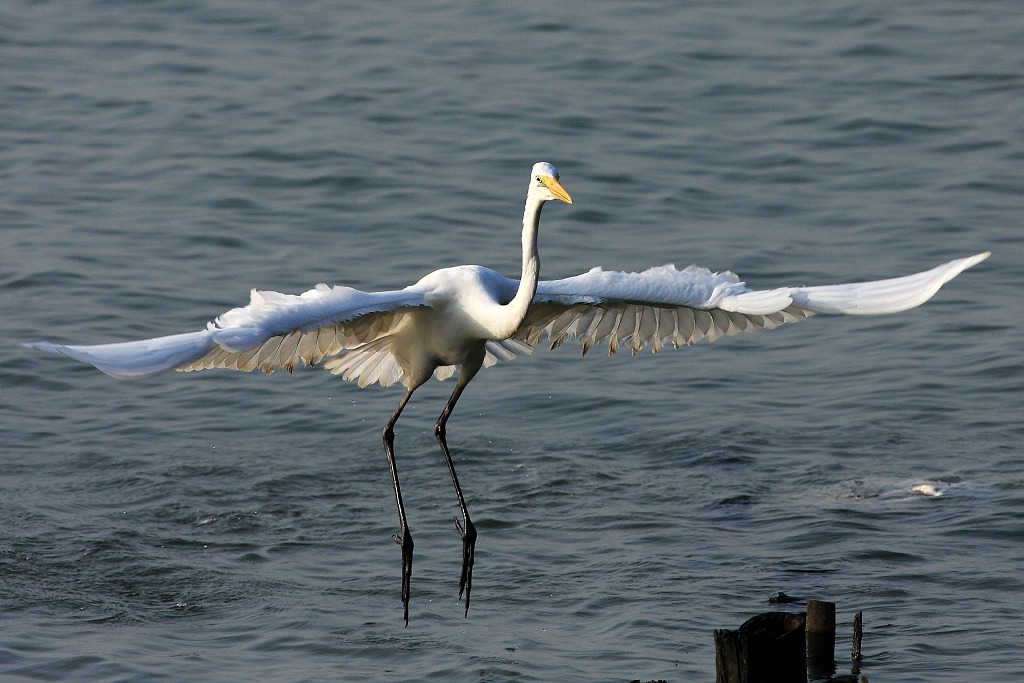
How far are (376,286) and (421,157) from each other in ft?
11.5

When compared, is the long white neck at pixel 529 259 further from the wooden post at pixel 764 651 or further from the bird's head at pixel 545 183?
the wooden post at pixel 764 651

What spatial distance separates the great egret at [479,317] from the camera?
21.7 feet

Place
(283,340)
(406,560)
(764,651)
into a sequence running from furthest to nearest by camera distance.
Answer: (406,560) < (283,340) < (764,651)

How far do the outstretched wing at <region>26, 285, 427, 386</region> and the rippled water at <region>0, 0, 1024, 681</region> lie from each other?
1.50 meters

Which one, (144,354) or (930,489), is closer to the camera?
(144,354)

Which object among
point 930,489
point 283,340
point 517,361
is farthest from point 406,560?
point 517,361

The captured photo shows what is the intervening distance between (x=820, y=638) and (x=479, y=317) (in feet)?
7.50

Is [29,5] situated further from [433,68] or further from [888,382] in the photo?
[888,382]

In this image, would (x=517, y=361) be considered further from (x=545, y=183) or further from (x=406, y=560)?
(x=545, y=183)

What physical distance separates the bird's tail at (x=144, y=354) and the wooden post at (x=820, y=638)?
3122mm

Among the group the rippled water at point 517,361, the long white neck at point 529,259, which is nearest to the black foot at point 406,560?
the rippled water at point 517,361

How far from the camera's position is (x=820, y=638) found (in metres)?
7.57

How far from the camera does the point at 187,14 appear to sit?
21219mm

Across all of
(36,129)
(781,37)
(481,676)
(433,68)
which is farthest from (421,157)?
(481,676)
